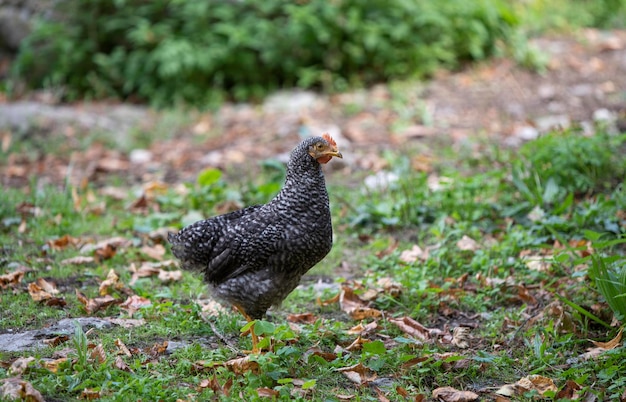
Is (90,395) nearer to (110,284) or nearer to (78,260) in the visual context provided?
(110,284)

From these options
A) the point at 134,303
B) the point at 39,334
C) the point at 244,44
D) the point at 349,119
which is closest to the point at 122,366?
the point at 39,334

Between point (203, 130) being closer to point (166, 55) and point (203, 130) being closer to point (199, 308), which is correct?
point (166, 55)

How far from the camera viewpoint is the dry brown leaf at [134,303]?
191 inches

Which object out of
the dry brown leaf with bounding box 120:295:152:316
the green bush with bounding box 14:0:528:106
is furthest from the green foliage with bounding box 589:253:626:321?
the green bush with bounding box 14:0:528:106

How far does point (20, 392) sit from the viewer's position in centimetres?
356

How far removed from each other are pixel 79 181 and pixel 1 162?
44.9 inches

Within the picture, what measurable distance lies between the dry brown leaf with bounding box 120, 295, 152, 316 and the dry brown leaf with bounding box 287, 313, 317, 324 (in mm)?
958

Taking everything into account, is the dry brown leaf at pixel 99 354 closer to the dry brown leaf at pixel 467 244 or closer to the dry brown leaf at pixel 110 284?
the dry brown leaf at pixel 110 284

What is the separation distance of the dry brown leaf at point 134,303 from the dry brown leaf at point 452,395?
2.03 m

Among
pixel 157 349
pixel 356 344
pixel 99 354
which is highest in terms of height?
pixel 99 354

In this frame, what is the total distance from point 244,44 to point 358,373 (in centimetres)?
680

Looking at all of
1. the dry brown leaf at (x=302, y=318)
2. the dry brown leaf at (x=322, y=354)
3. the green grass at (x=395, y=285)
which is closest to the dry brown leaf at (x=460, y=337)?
the green grass at (x=395, y=285)

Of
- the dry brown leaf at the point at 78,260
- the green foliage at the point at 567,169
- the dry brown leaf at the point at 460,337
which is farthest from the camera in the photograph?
the green foliage at the point at 567,169

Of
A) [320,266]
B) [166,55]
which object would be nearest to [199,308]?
[320,266]
